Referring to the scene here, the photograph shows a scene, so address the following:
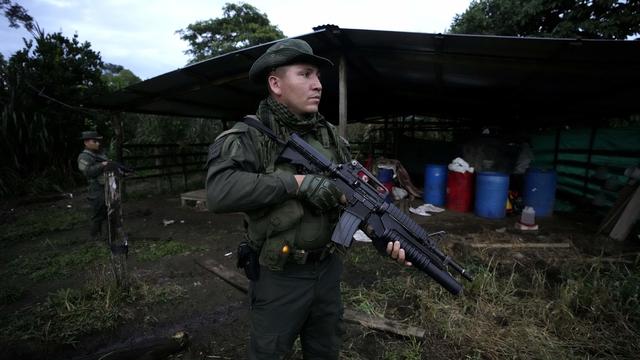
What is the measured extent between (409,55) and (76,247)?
5.79 m

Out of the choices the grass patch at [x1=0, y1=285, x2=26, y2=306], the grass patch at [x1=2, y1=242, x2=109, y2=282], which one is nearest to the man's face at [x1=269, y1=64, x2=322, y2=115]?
the grass patch at [x1=0, y1=285, x2=26, y2=306]

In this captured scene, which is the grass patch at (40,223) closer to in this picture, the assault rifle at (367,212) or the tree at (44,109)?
the tree at (44,109)

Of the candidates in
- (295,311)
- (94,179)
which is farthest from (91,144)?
(295,311)

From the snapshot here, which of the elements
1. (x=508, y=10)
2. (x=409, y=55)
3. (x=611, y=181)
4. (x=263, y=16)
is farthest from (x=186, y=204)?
(x=263, y=16)

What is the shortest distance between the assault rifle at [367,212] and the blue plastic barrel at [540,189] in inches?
208

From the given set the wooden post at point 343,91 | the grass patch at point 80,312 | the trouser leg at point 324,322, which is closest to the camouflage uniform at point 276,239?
the trouser leg at point 324,322

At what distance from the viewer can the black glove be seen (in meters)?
1.43

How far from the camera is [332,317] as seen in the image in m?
1.65

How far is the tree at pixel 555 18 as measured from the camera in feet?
28.8

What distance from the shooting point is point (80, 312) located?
9.36 ft

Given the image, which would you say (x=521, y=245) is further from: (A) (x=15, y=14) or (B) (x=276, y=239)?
(A) (x=15, y=14)

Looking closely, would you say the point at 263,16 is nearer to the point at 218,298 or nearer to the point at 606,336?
the point at 218,298

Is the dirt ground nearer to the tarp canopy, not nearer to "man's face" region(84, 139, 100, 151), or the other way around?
"man's face" region(84, 139, 100, 151)

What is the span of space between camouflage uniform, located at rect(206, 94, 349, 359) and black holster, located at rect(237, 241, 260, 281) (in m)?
0.03
